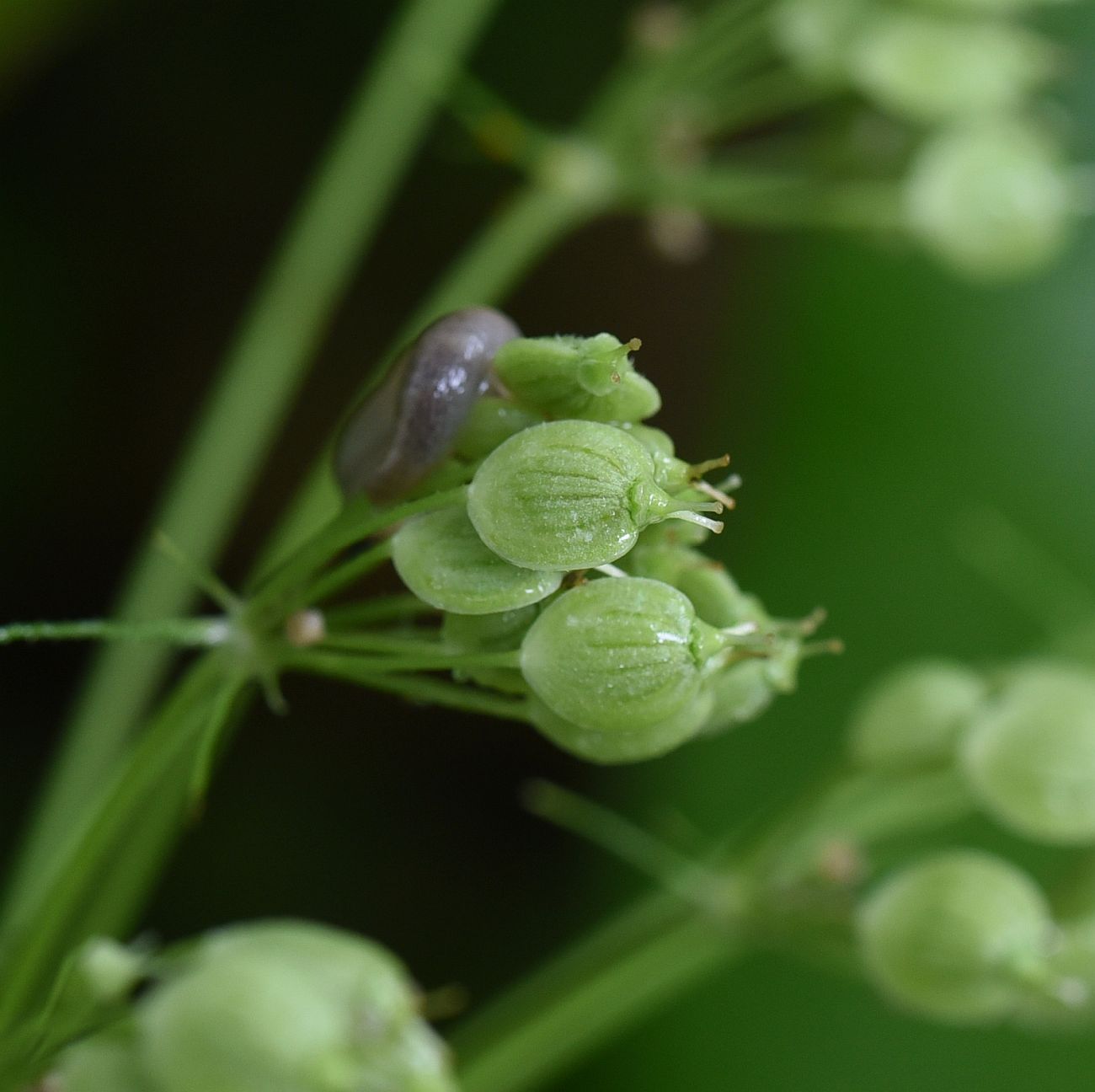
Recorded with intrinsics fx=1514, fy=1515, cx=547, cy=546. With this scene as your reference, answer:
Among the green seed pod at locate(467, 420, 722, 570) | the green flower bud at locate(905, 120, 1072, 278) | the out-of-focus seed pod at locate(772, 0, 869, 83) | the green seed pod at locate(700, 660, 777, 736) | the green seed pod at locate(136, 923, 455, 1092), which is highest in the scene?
the out-of-focus seed pod at locate(772, 0, 869, 83)

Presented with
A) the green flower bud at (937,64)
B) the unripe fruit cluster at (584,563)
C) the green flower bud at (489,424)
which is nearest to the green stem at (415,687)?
the unripe fruit cluster at (584,563)

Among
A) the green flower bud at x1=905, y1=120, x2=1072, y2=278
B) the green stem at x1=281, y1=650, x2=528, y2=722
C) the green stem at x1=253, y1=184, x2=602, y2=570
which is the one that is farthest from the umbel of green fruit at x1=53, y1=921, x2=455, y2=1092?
the green flower bud at x1=905, y1=120, x2=1072, y2=278

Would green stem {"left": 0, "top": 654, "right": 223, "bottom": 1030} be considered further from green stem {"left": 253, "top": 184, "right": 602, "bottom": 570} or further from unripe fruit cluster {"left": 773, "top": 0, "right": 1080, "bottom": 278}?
unripe fruit cluster {"left": 773, "top": 0, "right": 1080, "bottom": 278}

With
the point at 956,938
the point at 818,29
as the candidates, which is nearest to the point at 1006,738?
the point at 956,938

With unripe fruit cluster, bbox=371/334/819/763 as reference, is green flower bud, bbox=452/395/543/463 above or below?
above

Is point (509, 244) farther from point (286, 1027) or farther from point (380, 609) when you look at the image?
point (286, 1027)

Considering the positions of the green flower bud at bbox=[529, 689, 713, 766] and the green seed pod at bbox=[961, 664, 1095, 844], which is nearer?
the green flower bud at bbox=[529, 689, 713, 766]
